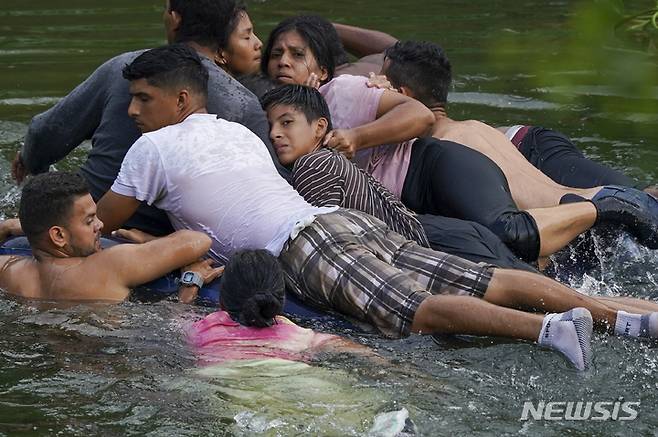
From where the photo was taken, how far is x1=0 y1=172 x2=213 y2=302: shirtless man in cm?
483

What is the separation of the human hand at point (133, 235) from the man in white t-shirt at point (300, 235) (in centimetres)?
16

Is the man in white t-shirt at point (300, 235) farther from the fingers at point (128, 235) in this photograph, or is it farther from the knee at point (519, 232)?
the knee at point (519, 232)

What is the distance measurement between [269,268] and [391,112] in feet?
5.93

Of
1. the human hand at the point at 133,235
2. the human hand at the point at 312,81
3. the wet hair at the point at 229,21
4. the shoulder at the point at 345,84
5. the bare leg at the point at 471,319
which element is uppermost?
the wet hair at the point at 229,21

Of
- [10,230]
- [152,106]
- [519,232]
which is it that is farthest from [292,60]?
[10,230]

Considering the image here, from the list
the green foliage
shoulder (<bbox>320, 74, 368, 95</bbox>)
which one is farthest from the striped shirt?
the green foliage

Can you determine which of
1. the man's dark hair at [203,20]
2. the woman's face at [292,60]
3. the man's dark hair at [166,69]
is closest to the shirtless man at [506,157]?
the woman's face at [292,60]

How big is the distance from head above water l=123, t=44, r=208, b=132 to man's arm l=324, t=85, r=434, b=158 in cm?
74

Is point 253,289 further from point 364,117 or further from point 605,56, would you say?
point 605,56

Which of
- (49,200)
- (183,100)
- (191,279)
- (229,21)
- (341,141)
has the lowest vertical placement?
(191,279)

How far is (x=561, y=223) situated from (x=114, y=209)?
2236 millimetres

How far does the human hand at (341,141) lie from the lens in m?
5.61

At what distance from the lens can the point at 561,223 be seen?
557cm

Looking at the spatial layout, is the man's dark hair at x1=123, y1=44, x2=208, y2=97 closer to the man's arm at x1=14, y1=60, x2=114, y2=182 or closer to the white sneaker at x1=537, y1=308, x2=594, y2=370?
the man's arm at x1=14, y1=60, x2=114, y2=182
